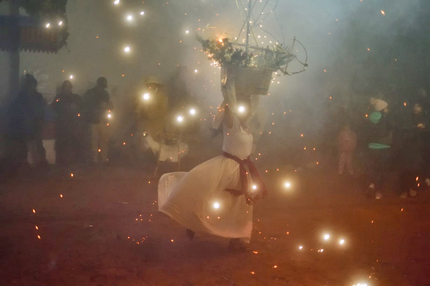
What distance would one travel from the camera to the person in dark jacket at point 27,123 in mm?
10781

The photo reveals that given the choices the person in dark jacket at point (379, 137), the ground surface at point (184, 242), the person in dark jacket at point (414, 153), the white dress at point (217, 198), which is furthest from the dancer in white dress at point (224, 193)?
the person in dark jacket at point (379, 137)

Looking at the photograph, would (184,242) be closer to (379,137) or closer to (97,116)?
(97,116)

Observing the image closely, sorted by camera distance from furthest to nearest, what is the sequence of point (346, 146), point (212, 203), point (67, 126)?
point (346, 146) < point (67, 126) < point (212, 203)

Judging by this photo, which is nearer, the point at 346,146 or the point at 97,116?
the point at 97,116

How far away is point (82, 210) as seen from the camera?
24.1 feet

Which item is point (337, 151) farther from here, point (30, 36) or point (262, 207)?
point (30, 36)

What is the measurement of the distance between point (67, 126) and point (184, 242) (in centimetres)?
661

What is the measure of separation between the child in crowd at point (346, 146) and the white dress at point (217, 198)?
294 inches

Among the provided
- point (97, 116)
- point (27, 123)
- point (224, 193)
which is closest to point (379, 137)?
point (97, 116)

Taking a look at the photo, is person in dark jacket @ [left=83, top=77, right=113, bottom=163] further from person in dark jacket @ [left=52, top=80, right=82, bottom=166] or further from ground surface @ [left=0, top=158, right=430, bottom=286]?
ground surface @ [left=0, top=158, right=430, bottom=286]

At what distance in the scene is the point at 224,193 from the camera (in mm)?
5566

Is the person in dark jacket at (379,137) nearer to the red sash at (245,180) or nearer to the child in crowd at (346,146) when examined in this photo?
the child in crowd at (346,146)

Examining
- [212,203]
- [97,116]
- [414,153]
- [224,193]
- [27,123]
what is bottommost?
[212,203]

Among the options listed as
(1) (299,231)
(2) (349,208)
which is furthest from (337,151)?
(1) (299,231)
